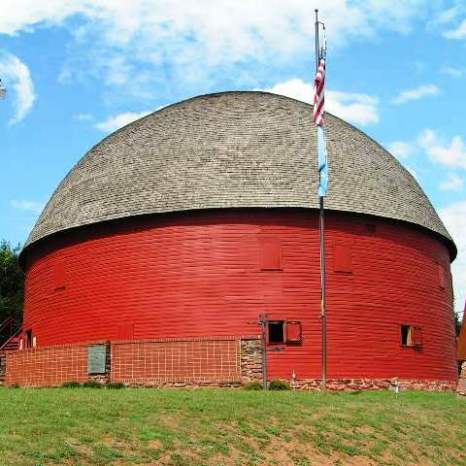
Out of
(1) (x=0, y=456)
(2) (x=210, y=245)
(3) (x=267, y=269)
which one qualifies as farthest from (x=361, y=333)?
(1) (x=0, y=456)

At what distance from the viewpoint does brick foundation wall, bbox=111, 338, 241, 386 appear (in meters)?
24.0

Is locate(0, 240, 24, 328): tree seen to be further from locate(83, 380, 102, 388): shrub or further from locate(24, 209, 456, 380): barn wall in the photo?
locate(83, 380, 102, 388): shrub

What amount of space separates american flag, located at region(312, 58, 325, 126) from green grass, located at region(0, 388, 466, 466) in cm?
816

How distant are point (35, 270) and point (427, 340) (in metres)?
14.7

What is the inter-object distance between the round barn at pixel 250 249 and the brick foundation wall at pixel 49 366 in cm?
212

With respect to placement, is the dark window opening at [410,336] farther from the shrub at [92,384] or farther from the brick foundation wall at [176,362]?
the shrub at [92,384]

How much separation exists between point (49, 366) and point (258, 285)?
6999mm

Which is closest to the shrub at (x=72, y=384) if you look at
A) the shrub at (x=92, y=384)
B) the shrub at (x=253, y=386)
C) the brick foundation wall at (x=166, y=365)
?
the shrub at (x=92, y=384)

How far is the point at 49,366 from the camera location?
26547mm

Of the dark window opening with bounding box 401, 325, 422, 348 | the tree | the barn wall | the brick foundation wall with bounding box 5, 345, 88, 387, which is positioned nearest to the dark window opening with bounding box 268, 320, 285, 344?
the barn wall

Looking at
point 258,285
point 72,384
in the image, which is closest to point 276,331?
point 258,285

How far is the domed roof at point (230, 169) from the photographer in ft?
91.2

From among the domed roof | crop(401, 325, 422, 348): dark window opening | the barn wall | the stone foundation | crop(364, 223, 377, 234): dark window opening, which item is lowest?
the stone foundation

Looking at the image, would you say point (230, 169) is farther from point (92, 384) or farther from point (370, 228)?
point (92, 384)
